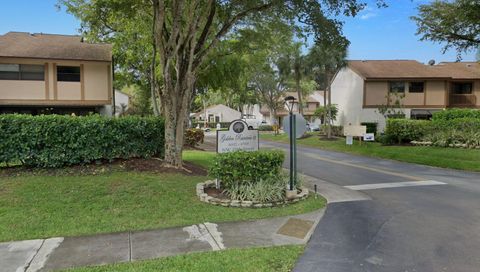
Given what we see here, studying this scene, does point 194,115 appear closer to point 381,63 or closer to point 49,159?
point 381,63

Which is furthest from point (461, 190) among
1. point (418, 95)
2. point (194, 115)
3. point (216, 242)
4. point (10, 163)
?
point (194, 115)

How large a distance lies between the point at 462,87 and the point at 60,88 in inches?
1297

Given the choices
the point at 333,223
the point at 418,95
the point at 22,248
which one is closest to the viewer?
the point at 22,248

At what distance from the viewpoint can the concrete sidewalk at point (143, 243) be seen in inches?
201

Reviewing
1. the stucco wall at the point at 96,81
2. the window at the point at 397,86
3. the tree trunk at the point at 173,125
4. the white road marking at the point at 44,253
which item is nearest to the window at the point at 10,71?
the stucco wall at the point at 96,81

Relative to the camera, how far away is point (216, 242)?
5.82 m

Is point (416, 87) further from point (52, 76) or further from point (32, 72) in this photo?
point (32, 72)

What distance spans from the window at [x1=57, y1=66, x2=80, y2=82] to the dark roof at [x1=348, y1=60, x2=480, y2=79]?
73.1 feet

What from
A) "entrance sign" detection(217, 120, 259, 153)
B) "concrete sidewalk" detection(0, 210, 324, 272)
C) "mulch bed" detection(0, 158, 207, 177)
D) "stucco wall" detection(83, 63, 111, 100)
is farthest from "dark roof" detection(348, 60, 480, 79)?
"concrete sidewalk" detection(0, 210, 324, 272)

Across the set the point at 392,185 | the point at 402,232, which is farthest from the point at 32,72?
the point at 402,232

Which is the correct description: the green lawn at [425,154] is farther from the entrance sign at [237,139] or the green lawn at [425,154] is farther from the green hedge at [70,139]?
the green hedge at [70,139]

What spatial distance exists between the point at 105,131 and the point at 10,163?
3114 millimetres

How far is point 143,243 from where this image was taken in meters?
5.75

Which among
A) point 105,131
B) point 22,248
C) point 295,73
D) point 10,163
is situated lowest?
point 22,248
